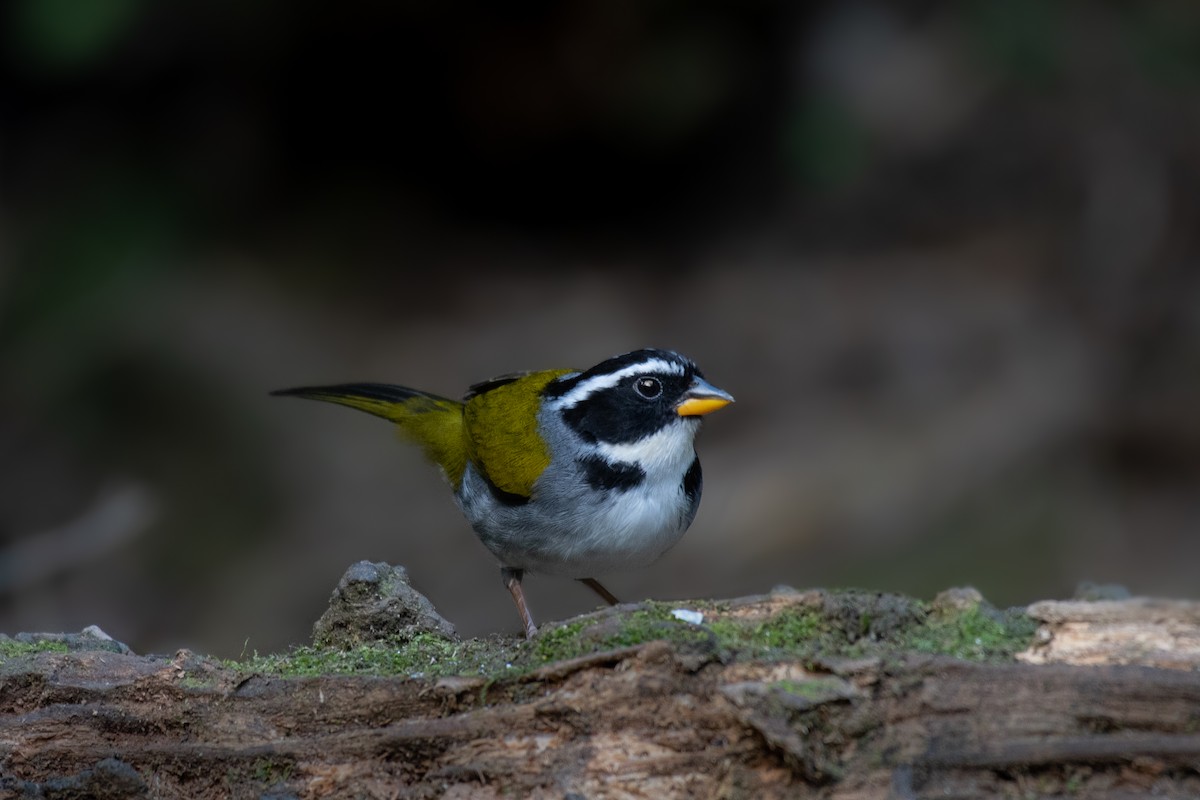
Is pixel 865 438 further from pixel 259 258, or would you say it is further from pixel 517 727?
pixel 517 727

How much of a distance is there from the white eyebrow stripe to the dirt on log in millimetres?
1919

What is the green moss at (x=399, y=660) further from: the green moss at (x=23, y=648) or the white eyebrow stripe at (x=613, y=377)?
the white eyebrow stripe at (x=613, y=377)

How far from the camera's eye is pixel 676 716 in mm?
3697

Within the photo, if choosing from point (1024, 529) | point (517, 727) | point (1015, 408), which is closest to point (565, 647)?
point (517, 727)

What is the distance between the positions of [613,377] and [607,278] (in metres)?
6.91

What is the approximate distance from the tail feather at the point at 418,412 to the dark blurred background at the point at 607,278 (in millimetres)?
2972

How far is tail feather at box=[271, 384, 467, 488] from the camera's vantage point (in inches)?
273

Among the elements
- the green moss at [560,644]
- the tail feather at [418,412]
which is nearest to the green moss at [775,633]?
the green moss at [560,644]

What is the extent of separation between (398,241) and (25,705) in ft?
30.6

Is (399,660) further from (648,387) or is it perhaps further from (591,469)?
(648,387)

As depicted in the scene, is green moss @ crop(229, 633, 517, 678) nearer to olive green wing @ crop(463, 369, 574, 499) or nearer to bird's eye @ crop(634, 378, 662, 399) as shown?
olive green wing @ crop(463, 369, 574, 499)

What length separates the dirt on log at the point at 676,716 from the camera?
136 inches

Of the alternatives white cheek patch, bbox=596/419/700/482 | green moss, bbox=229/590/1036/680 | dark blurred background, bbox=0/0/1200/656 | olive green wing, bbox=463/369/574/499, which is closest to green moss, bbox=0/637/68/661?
green moss, bbox=229/590/1036/680

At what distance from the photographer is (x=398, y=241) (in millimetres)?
13250
